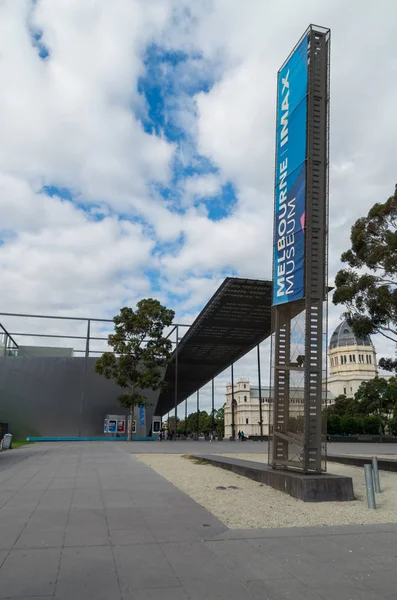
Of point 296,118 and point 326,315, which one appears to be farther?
point 296,118

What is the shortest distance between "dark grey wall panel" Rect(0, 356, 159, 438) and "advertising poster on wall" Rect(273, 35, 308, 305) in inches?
1146

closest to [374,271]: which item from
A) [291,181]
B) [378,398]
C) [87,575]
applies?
[291,181]

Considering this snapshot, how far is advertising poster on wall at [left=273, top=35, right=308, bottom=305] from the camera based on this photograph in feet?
34.9

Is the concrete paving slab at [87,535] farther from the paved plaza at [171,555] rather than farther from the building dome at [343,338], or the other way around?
the building dome at [343,338]

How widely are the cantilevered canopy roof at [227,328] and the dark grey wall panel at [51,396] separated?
701cm

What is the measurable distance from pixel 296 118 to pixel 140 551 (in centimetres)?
995

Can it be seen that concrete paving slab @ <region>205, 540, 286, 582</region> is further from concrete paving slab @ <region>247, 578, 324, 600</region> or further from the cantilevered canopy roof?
the cantilevered canopy roof

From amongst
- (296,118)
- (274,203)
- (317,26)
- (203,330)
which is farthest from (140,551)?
(203,330)

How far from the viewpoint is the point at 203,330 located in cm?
3747

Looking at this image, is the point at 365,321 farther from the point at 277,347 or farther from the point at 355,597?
the point at 355,597

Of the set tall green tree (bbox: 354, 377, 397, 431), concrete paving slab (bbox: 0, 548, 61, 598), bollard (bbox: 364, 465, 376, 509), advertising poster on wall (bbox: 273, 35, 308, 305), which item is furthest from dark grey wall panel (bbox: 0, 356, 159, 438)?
tall green tree (bbox: 354, 377, 397, 431)

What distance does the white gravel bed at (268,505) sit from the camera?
6.92 metres

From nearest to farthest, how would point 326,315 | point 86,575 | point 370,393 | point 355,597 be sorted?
1. point 355,597
2. point 86,575
3. point 326,315
4. point 370,393

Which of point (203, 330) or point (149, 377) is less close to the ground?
point (203, 330)
